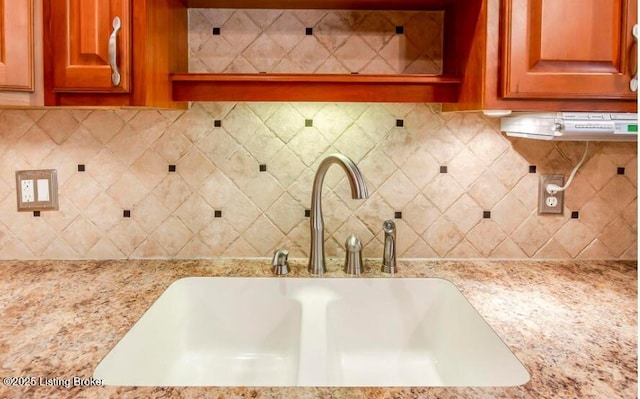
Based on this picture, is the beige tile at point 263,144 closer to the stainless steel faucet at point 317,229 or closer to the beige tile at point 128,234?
the stainless steel faucet at point 317,229

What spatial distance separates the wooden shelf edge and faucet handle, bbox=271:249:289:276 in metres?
0.46

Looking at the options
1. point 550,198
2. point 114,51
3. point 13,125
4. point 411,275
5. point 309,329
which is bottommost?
point 309,329

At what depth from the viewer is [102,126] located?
1.50 metres

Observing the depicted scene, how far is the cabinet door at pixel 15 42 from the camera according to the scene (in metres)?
1.09

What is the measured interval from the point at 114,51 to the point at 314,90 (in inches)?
20.4

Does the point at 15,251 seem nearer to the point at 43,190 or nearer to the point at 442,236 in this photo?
the point at 43,190

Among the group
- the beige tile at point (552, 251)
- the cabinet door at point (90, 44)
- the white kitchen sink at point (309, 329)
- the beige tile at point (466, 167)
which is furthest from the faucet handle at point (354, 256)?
the cabinet door at point (90, 44)

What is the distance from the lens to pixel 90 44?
3.65ft

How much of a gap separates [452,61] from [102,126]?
111 centimetres

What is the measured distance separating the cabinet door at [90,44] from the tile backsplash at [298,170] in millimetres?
370

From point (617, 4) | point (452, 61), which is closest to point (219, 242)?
point (452, 61)

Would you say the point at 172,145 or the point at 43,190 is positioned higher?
the point at 172,145

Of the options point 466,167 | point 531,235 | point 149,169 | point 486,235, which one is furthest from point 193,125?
point 531,235

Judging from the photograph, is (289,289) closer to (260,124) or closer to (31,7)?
(260,124)
